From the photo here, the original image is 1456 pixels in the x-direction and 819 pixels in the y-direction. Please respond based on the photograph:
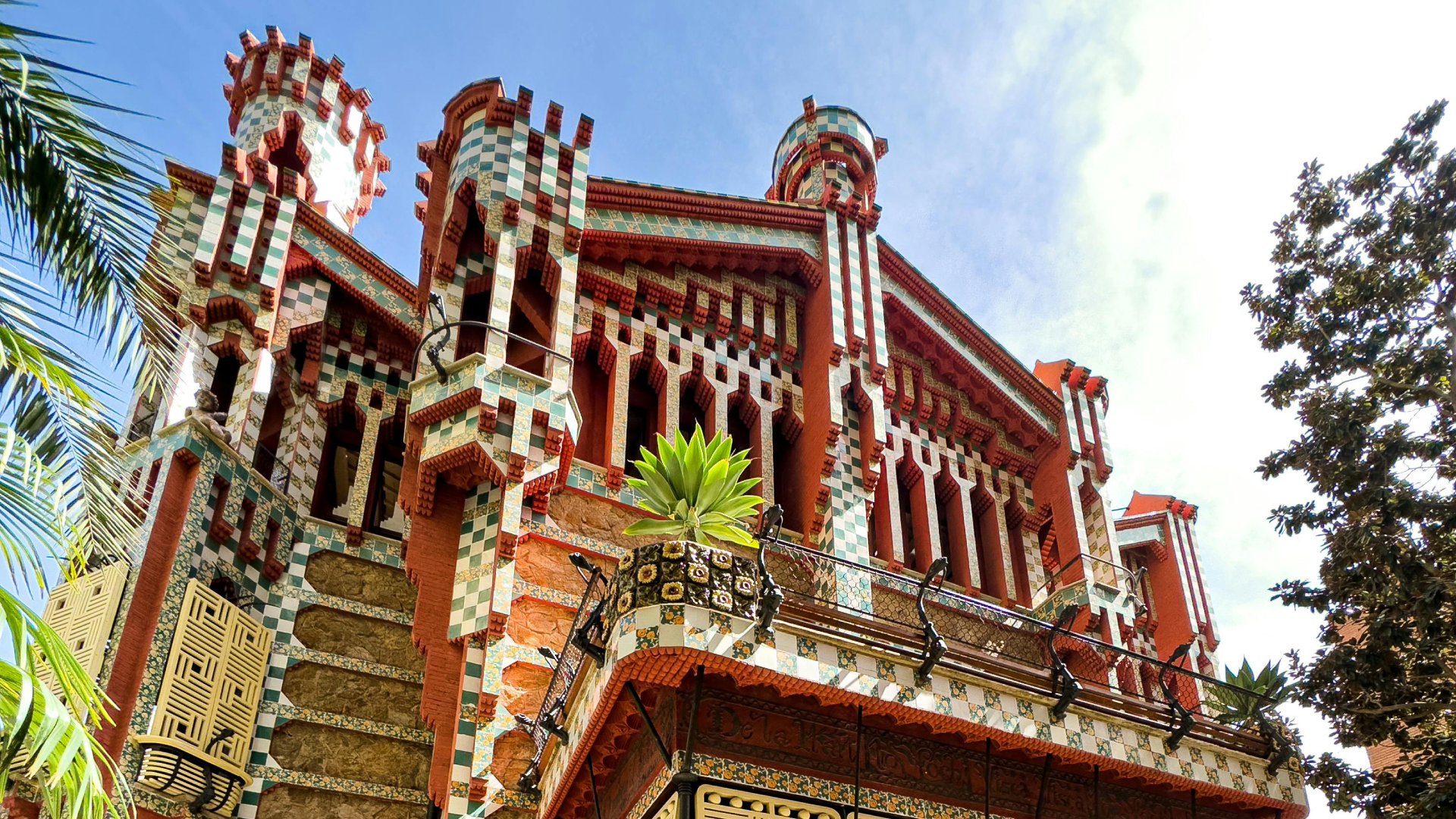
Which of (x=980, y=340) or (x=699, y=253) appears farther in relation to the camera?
(x=980, y=340)

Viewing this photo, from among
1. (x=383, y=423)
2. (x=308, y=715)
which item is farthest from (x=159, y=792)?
(x=383, y=423)

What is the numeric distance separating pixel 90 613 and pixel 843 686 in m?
8.83

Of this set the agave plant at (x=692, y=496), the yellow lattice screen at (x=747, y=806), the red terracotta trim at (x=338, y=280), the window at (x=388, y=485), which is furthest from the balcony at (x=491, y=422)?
the yellow lattice screen at (x=747, y=806)

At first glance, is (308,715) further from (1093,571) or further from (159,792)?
(1093,571)

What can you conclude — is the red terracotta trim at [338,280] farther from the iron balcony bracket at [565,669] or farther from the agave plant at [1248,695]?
the agave plant at [1248,695]

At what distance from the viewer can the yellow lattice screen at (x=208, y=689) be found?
1369cm

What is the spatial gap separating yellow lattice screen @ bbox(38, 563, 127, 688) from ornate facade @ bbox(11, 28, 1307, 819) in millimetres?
105

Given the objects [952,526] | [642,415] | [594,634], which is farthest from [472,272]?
[952,526]

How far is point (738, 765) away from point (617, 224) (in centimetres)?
940

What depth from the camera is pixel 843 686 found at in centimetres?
988

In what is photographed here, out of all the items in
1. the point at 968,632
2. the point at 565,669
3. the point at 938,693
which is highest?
the point at 968,632

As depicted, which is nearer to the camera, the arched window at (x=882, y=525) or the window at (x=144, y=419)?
the window at (x=144, y=419)

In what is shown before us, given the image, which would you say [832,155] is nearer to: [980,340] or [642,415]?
[980,340]

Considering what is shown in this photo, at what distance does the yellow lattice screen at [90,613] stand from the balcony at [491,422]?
11.2 ft
